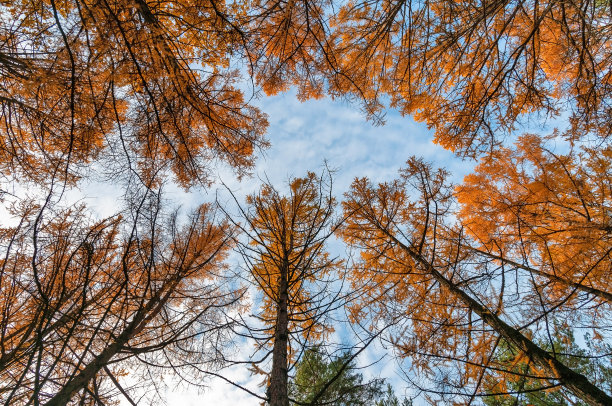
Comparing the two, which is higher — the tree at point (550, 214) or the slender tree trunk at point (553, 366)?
the tree at point (550, 214)

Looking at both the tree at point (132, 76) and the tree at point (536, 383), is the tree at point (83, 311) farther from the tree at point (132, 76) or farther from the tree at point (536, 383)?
the tree at point (536, 383)

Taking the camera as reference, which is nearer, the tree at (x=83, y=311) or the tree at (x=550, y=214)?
the tree at (x=83, y=311)

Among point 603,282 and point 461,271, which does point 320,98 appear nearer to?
point 461,271

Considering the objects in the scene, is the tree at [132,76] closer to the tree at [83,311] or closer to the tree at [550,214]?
the tree at [83,311]

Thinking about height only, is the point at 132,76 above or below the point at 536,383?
above

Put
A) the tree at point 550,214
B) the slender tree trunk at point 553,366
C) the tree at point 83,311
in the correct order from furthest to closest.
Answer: the tree at point 550,214 → the slender tree trunk at point 553,366 → the tree at point 83,311

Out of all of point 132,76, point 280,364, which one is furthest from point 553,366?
point 132,76

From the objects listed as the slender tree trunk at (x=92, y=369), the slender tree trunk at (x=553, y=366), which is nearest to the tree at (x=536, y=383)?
the slender tree trunk at (x=553, y=366)

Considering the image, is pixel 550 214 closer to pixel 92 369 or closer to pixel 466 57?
pixel 466 57

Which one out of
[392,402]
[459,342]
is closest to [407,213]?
[459,342]

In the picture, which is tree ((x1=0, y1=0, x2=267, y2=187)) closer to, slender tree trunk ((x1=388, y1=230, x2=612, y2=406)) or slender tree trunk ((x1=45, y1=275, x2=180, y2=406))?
slender tree trunk ((x1=45, y1=275, x2=180, y2=406))

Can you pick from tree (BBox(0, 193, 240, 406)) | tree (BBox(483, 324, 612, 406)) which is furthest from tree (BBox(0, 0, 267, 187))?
tree (BBox(483, 324, 612, 406))

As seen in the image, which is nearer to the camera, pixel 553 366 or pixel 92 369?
pixel 92 369

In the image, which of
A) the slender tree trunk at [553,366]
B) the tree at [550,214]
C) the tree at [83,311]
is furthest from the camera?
the tree at [550,214]
